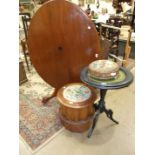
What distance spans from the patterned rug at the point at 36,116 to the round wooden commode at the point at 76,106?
223 mm

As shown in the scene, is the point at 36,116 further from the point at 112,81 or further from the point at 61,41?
the point at 112,81

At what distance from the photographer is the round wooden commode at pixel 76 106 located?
177 cm

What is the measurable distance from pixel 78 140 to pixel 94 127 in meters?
0.23

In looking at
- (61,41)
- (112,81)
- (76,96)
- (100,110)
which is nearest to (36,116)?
(76,96)

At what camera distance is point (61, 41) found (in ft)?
6.81

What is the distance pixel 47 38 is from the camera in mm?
2084

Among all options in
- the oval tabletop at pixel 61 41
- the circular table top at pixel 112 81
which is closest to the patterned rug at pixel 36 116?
the oval tabletop at pixel 61 41

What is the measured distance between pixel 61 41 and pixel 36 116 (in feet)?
3.24

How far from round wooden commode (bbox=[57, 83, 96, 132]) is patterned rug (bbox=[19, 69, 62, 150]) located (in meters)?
0.22

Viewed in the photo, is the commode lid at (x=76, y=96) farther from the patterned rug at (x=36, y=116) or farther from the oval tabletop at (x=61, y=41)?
the patterned rug at (x=36, y=116)

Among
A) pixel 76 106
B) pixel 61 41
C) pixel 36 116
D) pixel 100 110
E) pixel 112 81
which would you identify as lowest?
pixel 36 116
